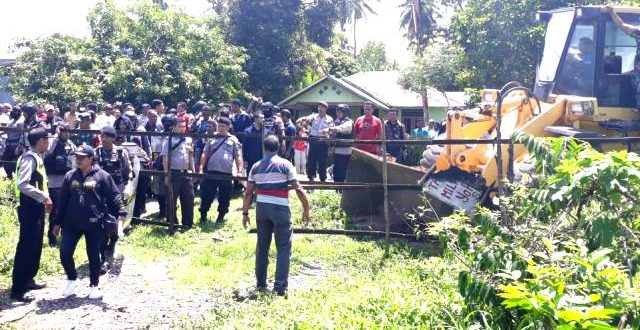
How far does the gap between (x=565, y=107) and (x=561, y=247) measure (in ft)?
12.3

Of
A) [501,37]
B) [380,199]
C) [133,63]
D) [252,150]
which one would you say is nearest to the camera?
[380,199]

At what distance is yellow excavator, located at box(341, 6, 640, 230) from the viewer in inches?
313

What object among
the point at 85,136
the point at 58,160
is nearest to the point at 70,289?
the point at 58,160

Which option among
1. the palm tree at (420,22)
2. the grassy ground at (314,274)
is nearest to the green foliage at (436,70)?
the palm tree at (420,22)

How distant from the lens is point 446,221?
5.21 meters

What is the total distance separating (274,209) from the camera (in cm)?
672

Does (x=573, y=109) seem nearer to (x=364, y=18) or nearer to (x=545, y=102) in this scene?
(x=545, y=102)

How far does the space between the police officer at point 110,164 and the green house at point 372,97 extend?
18.8m

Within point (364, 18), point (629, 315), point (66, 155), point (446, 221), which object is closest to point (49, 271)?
point (66, 155)

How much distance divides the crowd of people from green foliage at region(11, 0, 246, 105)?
4.88m

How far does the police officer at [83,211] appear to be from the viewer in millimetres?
6539

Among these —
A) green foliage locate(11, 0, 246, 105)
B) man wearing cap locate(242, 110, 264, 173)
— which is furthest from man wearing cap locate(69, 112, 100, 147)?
green foliage locate(11, 0, 246, 105)

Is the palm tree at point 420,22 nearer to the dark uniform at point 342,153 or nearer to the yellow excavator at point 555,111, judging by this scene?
the dark uniform at point 342,153

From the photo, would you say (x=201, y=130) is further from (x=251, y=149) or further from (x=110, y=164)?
(x=110, y=164)
